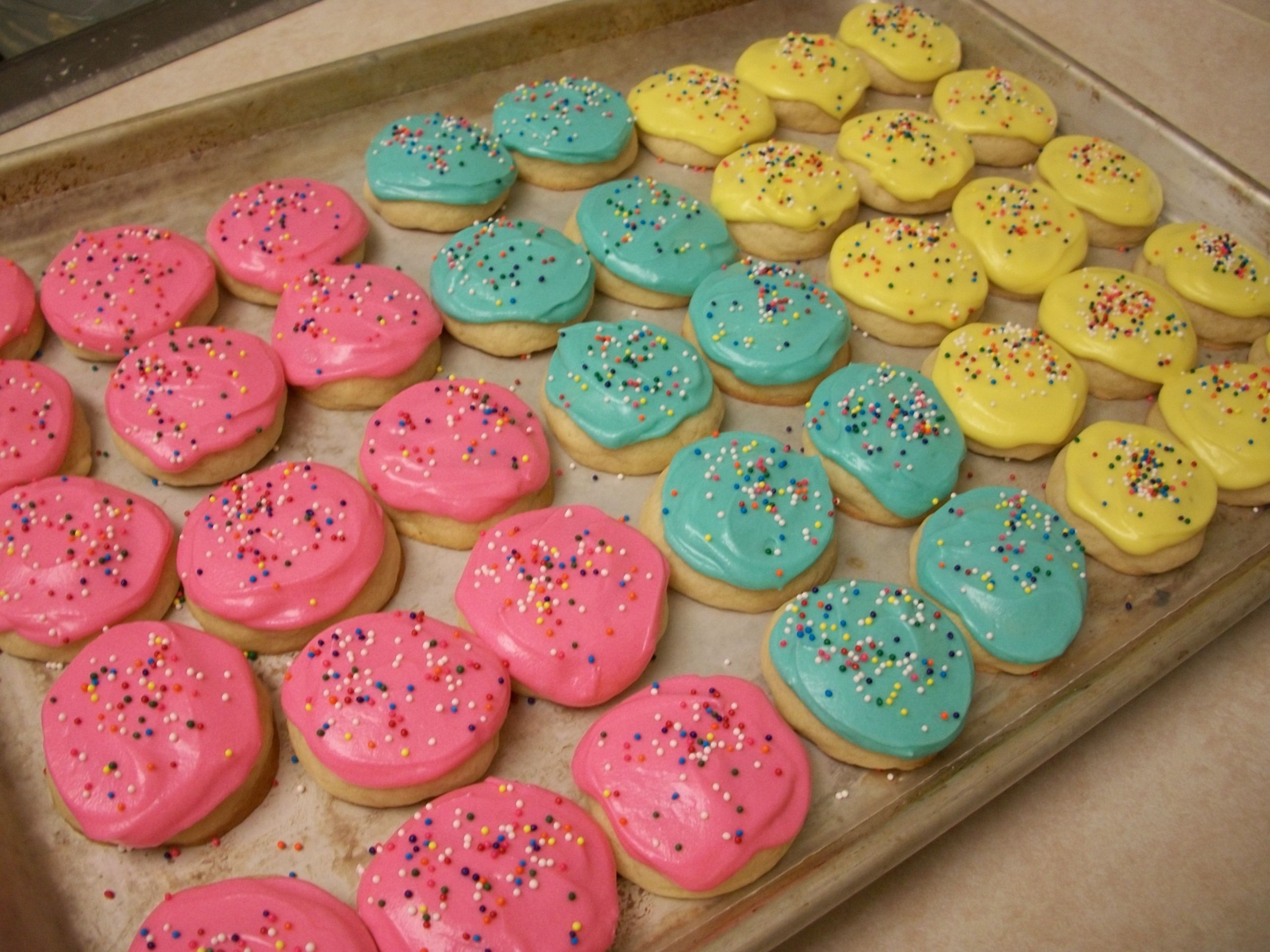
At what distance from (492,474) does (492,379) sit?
48cm

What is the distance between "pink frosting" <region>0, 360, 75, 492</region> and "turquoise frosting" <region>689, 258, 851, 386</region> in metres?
1.59

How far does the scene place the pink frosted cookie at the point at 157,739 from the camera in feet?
5.68

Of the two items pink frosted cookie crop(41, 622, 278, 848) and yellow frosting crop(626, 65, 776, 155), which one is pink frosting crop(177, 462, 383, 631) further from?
yellow frosting crop(626, 65, 776, 155)

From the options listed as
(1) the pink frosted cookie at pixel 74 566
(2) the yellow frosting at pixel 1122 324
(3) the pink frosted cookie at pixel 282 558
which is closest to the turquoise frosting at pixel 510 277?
(3) the pink frosted cookie at pixel 282 558

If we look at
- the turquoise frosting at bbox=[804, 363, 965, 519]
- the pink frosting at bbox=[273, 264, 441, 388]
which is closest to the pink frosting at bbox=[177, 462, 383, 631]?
the pink frosting at bbox=[273, 264, 441, 388]

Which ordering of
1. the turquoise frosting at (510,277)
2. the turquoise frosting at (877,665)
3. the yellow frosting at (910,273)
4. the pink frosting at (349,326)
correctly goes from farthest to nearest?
the yellow frosting at (910,273) → the turquoise frosting at (510,277) → the pink frosting at (349,326) → the turquoise frosting at (877,665)

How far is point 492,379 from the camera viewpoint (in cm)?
261

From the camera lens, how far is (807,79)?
323cm

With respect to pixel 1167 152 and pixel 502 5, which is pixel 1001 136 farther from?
pixel 502 5

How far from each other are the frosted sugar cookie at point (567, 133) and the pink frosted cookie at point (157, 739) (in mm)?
1768

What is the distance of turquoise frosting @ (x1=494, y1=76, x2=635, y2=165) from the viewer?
2.93 meters

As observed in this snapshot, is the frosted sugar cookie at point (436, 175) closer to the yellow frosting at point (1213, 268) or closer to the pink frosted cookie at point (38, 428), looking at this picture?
→ the pink frosted cookie at point (38, 428)

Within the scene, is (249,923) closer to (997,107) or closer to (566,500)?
(566,500)

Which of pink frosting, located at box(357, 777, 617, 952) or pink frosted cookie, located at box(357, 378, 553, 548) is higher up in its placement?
pink frosted cookie, located at box(357, 378, 553, 548)
